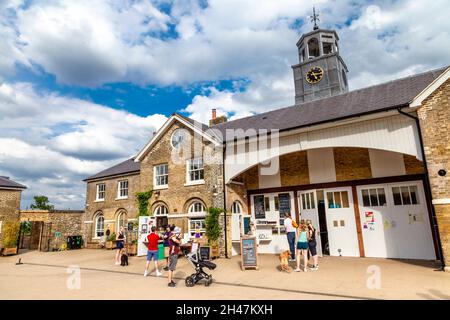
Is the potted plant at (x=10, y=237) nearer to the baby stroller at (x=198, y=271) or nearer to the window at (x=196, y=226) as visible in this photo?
the window at (x=196, y=226)

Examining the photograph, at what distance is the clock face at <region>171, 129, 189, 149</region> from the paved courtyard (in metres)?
7.53

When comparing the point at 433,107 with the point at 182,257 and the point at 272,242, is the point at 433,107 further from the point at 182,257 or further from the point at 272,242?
the point at 182,257

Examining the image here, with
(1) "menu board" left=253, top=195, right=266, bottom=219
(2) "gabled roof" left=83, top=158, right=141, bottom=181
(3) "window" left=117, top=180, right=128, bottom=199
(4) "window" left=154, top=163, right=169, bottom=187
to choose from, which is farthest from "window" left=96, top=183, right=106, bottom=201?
(1) "menu board" left=253, top=195, right=266, bottom=219

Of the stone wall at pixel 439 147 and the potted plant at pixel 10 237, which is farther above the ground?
the stone wall at pixel 439 147

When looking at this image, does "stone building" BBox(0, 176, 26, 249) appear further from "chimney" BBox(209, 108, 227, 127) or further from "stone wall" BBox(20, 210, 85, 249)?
"chimney" BBox(209, 108, 227, 127)

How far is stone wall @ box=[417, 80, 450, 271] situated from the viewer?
8.74m

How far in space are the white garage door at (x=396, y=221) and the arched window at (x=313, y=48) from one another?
48.5 ft

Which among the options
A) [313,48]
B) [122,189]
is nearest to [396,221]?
[313,48]

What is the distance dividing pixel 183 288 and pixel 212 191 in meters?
7.00

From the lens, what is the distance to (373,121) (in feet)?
34.8

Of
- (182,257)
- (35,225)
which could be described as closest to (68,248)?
(35,225)

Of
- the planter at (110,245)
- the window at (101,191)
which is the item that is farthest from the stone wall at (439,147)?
the window at (101,191)

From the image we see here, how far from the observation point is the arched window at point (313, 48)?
23.2m
